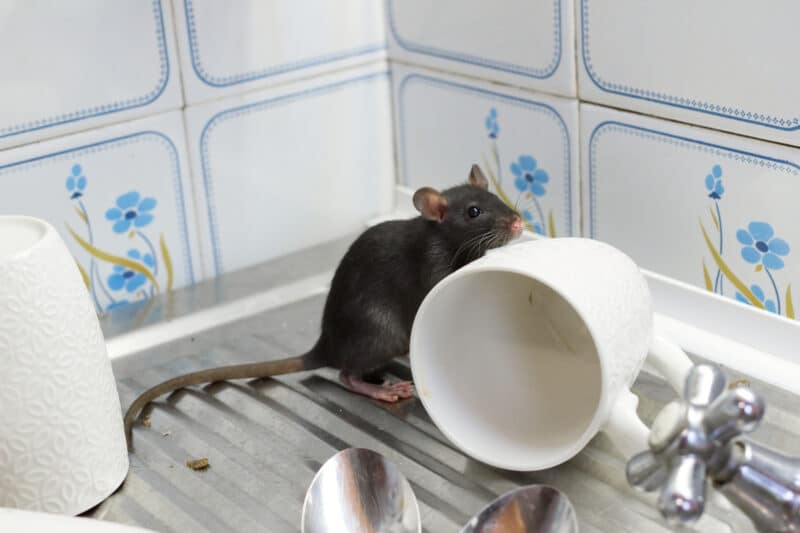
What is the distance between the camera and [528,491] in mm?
746

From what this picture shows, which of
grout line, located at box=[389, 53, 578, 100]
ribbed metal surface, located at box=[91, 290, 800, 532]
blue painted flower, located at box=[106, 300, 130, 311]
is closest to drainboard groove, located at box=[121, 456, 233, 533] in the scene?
ribbed metal surface, located at box=[91, 290, 800, 532]

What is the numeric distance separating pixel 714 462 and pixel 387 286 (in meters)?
0.41

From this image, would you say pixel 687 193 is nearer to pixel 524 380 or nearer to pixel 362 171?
pixel 524 380

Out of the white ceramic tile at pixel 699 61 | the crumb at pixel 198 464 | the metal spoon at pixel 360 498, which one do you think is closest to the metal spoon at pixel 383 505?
the metal spoon at pixel 360 498

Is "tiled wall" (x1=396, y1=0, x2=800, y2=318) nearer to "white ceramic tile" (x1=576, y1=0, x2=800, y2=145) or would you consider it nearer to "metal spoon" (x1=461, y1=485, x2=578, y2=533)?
"white ceramic tile" (x1=576, y1=0, x2=800, y2=145)

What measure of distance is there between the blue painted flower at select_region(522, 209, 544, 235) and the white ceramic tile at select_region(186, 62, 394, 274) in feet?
0.69

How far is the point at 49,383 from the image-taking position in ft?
2.54

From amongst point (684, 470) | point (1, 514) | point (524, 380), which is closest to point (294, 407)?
point (524, 380)

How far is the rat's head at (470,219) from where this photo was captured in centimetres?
97

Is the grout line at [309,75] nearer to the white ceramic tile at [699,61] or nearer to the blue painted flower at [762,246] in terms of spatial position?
the white ceramic tile at [699,61]

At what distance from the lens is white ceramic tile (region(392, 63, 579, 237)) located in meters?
1.07

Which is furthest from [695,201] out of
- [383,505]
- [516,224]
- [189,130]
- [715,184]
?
[189,130]

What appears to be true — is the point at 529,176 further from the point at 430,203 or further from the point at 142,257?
the point at 142,257

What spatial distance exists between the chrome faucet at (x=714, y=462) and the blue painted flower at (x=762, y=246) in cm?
33
